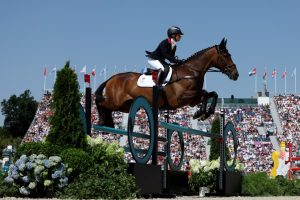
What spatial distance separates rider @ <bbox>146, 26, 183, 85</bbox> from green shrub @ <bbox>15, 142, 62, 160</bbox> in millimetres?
3201

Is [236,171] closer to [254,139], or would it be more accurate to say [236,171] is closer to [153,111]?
[153,111]

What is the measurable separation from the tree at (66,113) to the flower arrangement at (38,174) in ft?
1.69

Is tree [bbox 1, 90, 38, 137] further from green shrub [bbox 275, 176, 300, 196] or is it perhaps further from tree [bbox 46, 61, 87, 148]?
tree [bbox 46, 61, 87, 148]

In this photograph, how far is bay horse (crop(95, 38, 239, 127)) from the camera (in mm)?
13336

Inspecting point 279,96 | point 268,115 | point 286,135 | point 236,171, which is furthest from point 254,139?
point 236,171

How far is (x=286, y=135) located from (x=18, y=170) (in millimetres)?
41385

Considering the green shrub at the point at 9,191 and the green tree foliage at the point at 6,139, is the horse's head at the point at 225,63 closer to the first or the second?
the green shrub at the point at 9,191

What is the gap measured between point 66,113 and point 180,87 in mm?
3089

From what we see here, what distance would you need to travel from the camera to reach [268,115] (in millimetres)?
55562

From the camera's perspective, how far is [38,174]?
35.3 ft

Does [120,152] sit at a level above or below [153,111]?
below

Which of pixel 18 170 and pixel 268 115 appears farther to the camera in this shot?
pixel 268 115

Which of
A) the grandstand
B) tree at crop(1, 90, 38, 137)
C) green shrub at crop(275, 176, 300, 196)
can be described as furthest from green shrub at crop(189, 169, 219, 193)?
tree at crop(1, 90, 38, 137)

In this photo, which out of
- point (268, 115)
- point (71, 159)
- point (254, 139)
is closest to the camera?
point (71, 159)
